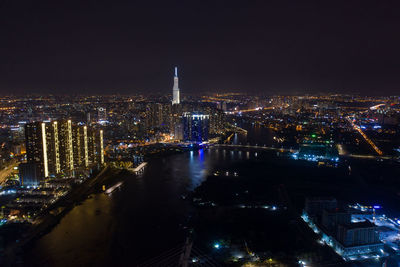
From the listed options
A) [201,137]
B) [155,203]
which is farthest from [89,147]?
[201,137]

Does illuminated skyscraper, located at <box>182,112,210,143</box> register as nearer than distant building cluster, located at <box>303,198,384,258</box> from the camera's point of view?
No

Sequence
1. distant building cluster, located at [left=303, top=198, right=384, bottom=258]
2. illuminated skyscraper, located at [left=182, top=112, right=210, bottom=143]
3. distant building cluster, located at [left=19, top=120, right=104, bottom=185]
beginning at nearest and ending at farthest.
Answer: distant building cluster, located at [left=303, top=198, right=384, bottom=258] → distant building cluster, located at [left=19, top=120, right=104, bottom=185] → illuminated skyscraper, located at [left=182, top=112, right=210, bottom=143]

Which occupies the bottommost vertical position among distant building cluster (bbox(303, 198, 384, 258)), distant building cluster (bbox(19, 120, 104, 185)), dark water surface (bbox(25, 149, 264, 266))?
dark water surface (bbox(25, 149, 264, 266))

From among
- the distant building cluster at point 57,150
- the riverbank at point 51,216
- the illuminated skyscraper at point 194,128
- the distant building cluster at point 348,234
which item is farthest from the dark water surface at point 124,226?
the illuminated skyscraper at point 194,128

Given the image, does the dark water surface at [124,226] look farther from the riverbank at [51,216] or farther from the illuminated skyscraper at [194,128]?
the illuminated skyscraper at [194,128]

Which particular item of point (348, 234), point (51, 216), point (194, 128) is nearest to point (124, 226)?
point (51, 216)

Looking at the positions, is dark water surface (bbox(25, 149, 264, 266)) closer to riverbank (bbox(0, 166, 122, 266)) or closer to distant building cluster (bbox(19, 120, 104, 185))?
riverbank (bbox(0, 166, 122, 266))

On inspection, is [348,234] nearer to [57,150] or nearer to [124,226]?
[124,226]

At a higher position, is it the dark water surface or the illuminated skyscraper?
the illuminated skyscraper

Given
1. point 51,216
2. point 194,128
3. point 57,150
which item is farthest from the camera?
point 194,128

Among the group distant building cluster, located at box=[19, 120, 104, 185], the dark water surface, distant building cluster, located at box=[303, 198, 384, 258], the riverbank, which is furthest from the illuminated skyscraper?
distant building cluster, located at box=[303, 198, 384, 258]
